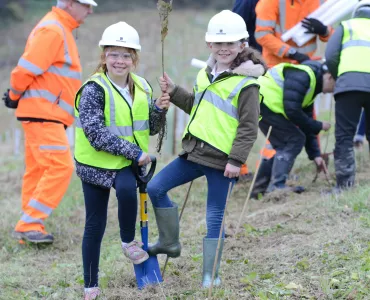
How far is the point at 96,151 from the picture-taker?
4457 mm

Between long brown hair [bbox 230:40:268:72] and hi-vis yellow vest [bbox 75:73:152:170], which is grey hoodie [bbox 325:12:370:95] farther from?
hi-vis yellow vest [bbox 75:73:152:170]

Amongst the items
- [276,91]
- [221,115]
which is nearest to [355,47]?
[276,91]

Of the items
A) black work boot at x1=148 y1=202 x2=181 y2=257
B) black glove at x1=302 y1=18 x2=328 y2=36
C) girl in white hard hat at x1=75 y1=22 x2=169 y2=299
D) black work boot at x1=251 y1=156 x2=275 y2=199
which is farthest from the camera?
black work boot at x1=251 y1=156 x2=275 y2=199

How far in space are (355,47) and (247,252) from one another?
2295 millimetres

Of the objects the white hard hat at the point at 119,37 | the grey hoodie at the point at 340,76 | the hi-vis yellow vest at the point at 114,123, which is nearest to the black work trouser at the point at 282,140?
the grey hoodie at the point at 340,76

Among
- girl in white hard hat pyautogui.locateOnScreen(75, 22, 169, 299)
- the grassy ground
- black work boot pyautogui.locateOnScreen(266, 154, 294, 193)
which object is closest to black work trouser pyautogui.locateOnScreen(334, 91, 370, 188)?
the grassy ground

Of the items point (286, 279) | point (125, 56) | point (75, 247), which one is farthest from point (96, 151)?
point (75, 247)

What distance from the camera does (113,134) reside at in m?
4.40

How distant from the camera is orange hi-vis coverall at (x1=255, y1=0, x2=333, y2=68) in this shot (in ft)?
24.4

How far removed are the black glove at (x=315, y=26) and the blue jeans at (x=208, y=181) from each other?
10.8ft

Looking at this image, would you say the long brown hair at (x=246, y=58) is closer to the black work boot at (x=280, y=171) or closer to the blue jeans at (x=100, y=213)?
the blue jeans at (x=100, y=213)

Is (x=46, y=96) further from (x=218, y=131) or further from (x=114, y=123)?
(x=218, y=131)

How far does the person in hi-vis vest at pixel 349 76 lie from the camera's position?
21.1ft

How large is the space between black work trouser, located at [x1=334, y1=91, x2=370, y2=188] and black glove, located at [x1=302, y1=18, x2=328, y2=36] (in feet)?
3.53
